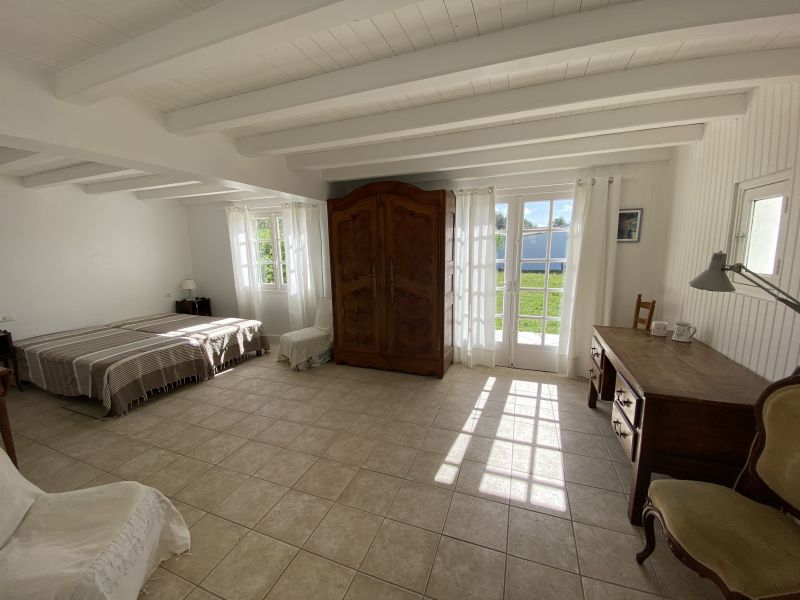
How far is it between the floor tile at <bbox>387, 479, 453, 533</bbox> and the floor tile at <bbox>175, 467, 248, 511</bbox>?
1.06m

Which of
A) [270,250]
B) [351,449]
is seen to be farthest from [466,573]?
[270,250]

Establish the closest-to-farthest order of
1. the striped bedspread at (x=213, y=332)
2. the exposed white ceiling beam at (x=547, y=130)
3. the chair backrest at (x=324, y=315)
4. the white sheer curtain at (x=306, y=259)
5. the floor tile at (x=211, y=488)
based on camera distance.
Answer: the floor tile at (x=211, y=488) → the exposed white ceiling beam at (x=547, y=130) → the striped bedspread at (x=213, y=332) → the chair backrest at (x=324, y=315) → the white sheer curtain at (x=306, y=259)

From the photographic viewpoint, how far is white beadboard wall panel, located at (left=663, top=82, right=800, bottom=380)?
1613 mm

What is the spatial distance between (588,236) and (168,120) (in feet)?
12.6

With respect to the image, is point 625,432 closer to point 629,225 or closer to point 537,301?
point 537,301

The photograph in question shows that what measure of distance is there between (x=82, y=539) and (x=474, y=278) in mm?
3622

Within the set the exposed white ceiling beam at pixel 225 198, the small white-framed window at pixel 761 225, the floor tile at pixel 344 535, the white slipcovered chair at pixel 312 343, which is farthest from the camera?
the exposed white ceiling beam at pixel 225 198

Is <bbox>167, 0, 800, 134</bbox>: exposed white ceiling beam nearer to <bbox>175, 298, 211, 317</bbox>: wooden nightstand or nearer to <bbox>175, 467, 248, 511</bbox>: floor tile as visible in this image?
<bbox>175, 467, 248, 511</bbox>: floor tile

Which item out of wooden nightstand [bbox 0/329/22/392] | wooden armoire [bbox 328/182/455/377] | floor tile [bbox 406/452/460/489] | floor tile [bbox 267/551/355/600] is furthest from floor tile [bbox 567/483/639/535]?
wooden nightstand [bbox 0/329/22/392]

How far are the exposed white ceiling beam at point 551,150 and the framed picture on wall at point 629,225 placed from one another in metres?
0.72

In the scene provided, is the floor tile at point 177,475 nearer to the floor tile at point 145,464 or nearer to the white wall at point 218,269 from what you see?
the floor tile at point 145,464

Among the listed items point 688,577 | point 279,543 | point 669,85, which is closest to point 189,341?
point 279,543

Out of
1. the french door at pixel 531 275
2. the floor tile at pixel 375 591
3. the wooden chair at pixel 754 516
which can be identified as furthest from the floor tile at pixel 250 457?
the french door at pixel 531 275

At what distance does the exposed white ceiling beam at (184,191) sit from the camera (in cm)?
410
